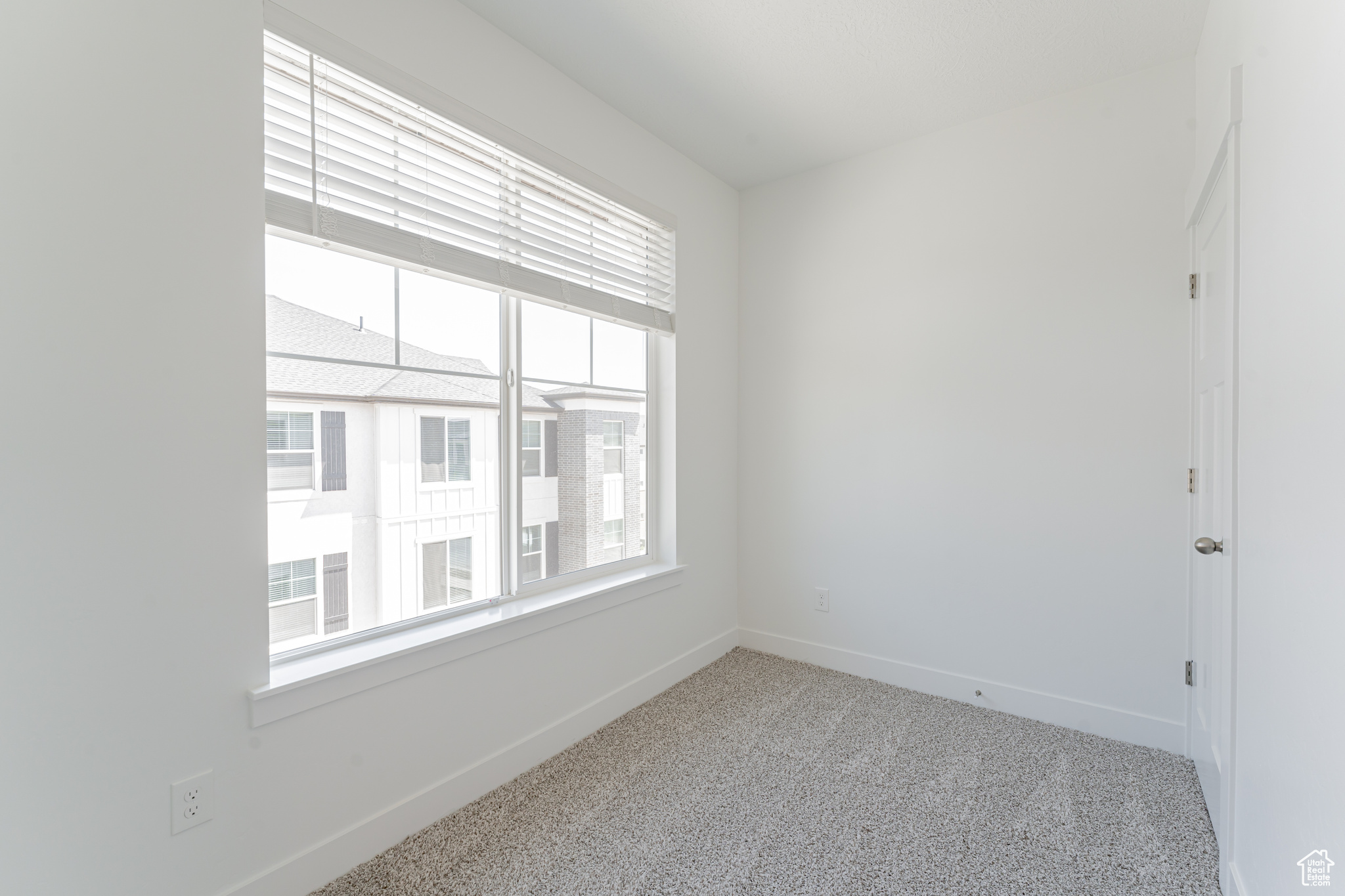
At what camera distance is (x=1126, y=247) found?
7.81ft

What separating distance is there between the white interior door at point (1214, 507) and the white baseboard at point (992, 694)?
15cm

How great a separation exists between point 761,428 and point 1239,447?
2.13 metres

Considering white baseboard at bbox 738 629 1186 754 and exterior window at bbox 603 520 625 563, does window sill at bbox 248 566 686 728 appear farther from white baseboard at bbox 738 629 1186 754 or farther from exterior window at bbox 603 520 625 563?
white baseboard at bbox 738 629 1186 754

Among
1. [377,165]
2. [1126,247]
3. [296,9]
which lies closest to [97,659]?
[377,165]

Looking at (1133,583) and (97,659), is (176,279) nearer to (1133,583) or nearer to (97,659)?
(97,659)

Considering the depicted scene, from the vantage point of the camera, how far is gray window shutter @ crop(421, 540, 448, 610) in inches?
79.4

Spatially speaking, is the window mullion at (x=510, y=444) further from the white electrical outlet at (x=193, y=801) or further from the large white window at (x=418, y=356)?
the white electrical outlet at (x=193, y=801)

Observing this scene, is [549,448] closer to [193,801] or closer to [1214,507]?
[193,801]

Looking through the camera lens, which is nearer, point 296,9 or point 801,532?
point 296,9

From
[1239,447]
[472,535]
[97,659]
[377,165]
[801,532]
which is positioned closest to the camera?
[97,659]

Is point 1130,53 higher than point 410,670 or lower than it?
higher

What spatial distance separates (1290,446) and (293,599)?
2397mm

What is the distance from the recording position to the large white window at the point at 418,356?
5.47 feet

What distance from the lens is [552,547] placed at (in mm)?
2498
